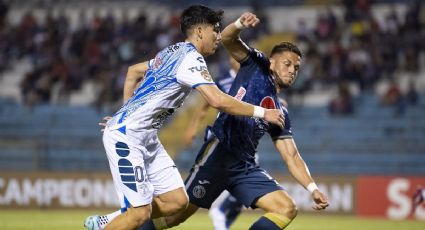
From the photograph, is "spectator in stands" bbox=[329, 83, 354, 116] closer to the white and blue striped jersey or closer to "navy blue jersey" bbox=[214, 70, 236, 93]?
"navy blue jersey" bbox=[214, 70, 236, 93]

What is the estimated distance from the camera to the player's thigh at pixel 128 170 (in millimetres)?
8344

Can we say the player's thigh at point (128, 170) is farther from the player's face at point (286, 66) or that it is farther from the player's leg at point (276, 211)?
the player's face at point (286, 66)

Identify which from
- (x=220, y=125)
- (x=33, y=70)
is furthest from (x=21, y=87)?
A: (x=220, y=125)

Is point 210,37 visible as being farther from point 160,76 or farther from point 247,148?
point 247,148

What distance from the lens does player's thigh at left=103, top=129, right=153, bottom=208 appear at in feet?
27.4

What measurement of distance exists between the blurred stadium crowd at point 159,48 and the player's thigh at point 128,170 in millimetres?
15875

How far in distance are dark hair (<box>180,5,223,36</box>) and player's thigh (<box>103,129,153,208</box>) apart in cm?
124

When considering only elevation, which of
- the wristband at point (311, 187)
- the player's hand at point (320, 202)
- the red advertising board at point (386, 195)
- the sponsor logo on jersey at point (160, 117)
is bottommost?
the red advertising board at point (386, 195)

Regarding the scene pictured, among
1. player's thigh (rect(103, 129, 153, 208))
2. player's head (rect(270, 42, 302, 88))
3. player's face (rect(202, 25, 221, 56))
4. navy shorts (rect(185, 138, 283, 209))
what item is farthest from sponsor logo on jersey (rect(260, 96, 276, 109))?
player's thigh (rect(103, 129, 153, 208))

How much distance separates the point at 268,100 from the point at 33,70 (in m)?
19.6

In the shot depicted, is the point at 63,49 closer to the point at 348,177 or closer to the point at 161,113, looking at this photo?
the point at 348,177

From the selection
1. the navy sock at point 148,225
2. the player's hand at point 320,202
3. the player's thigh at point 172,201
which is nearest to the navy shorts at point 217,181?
the navy sock at point 148,225

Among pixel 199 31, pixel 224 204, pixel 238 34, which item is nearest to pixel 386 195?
pixel 224 204

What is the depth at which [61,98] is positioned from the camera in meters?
27.1
